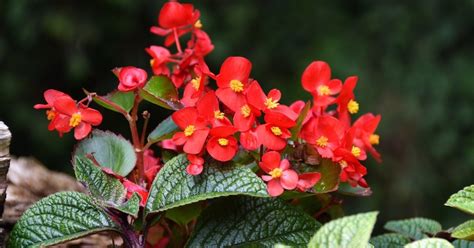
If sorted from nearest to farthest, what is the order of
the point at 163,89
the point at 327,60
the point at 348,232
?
the point at 348,232
the point at 163,89
the point at 327,60

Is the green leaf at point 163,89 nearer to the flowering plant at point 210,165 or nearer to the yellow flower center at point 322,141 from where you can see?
the flowering plant at point 210,165

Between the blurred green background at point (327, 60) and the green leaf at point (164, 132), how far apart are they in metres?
2.19

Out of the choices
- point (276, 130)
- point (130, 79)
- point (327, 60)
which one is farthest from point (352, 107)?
point (327, 60)

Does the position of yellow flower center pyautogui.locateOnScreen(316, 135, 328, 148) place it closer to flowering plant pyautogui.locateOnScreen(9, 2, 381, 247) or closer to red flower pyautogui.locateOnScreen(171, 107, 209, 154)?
flowering plant pyautogui.locateOnScreen(9, 2, 381, 247)

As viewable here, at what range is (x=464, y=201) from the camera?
70cm

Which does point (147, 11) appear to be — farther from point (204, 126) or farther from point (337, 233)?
point (337, 233)

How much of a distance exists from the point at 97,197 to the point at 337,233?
260mm

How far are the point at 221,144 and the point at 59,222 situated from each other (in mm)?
177

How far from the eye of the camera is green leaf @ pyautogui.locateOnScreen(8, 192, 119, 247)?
0.72 meters

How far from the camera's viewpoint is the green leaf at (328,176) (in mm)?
772

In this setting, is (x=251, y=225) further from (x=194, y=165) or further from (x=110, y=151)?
(x=110, y=151)

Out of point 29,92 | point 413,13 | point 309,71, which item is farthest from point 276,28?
point 309,71

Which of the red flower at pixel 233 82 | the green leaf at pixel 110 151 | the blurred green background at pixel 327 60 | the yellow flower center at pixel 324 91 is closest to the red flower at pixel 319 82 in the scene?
the yellow flower center at pixel 324 91

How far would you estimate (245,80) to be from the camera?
0.78 metres
